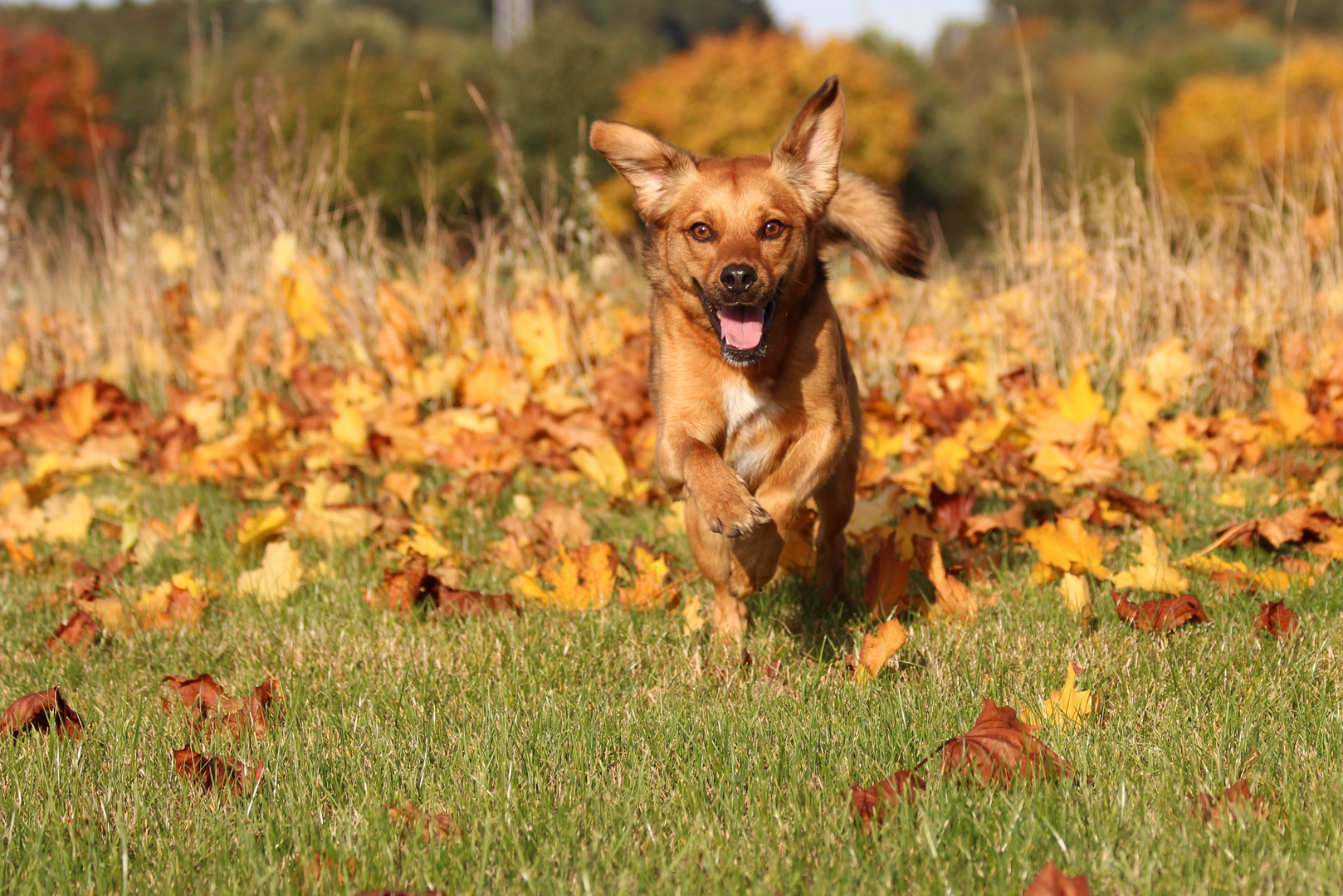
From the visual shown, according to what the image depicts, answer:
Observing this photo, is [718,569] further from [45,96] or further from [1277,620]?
[45,96]

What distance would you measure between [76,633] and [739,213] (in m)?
2.21

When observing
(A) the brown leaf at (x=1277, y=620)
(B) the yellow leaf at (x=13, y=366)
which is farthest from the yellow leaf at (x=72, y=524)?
(A) the brown leaf at (x=1277, y=620)

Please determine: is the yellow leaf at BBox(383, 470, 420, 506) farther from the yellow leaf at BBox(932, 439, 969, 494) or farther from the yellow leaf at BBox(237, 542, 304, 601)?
the yellow leaf at BBox(932, 439, 969, 494)

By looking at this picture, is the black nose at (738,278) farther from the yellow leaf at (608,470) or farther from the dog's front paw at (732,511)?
the yellow leaf at (608,470)

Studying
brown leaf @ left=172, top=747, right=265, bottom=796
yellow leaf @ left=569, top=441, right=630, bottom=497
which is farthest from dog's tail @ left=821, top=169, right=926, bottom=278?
brown leaf @ left=172, top=747, right=265, bottom=796

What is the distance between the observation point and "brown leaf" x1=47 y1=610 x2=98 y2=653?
3.19m

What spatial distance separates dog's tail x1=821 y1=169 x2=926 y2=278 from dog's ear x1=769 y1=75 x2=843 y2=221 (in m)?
0.23

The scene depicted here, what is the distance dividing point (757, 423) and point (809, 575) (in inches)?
29.5

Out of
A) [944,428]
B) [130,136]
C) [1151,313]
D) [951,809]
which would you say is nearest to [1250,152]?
[1151,313]

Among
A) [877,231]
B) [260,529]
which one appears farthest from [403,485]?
[877,231]

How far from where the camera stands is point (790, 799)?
212cm

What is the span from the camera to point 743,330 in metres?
3.14

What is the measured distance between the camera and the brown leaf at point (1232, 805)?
76.4 inches

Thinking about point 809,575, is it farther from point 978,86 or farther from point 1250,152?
point 978,86
